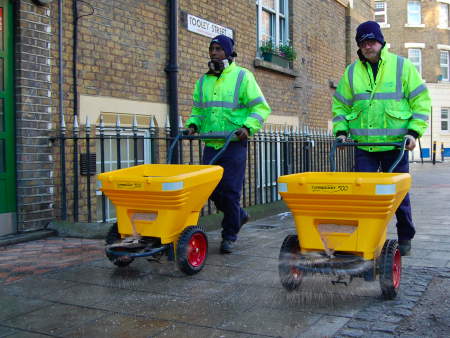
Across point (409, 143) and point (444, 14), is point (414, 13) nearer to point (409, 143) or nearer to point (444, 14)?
point (444, 14)

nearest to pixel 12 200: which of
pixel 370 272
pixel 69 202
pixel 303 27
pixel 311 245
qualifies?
pixel 69 202

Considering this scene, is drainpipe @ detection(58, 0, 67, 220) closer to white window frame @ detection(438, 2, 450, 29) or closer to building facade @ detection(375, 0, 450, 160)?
building facade @ detection(375, 0, 450, 160)

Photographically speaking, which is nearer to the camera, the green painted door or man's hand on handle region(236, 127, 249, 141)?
man's hand on handle region(236, 127, 249, 141)

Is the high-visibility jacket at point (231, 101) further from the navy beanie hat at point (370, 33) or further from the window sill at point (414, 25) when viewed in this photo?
the window sill at point (414, 25)

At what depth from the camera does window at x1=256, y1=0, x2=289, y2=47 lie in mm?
11180

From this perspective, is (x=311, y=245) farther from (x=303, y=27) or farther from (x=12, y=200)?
(x=303, y=27)

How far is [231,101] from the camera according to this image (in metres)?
5.09

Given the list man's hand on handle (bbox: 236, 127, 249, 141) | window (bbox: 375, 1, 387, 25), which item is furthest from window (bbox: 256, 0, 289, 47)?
window (bbox: 375, 1, 387, 25)

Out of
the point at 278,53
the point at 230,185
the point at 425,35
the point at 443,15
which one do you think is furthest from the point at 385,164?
the point at 443,15

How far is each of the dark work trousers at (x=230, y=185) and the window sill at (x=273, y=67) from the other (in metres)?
5.68

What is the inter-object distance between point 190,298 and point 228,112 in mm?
1975

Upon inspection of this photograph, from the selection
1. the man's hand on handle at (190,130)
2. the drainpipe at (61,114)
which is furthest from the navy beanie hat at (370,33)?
the drainpipe at (61,114)

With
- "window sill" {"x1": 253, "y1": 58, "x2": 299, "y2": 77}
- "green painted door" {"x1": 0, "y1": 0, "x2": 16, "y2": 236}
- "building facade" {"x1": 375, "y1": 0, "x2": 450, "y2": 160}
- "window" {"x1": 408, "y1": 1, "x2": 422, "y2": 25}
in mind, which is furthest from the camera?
"window" {"x1": 408, "y1": 1, "x2": 422, "y2": 25}

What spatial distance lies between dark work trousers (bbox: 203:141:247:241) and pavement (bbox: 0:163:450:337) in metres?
0.31
